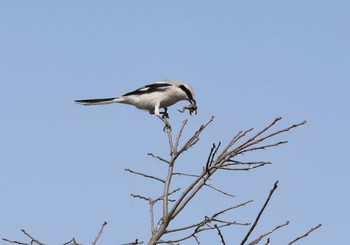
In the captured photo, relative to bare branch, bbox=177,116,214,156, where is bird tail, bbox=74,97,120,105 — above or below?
above

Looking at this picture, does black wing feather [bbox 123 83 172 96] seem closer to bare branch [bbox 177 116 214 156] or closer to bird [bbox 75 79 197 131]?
bird [bbox 75 79 197 131]

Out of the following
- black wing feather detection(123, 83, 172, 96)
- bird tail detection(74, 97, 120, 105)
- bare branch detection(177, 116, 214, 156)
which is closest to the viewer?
bare branch detection(177, 116, 214, 156)

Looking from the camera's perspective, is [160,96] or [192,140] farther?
[160,96]

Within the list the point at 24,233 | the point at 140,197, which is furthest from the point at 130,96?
the point at 24,233

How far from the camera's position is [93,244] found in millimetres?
3324

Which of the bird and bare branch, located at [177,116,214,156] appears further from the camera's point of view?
the bird

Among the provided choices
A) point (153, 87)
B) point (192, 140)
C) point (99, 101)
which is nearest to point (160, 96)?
point (153, 87)

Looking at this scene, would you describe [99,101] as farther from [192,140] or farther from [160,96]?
[192,140]

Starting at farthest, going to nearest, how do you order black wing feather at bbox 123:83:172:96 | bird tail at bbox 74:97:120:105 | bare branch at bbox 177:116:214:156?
black wing feather at bbox 123:83:172:96, bird tail at bbox 74:97:120:105, bare branch at bbox 177:116:214:156

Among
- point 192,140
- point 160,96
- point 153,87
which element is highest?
point 153,87

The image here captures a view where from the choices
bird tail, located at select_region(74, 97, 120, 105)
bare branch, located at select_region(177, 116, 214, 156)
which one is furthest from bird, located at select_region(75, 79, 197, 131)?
bare branch, located at select_region(177, 116, 214, 156)

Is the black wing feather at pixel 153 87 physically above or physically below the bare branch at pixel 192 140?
above

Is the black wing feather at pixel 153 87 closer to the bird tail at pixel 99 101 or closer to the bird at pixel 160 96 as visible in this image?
the bird at pixel 160 96

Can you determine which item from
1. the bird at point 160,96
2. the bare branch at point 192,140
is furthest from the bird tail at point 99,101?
the bare branch at point 192,140
